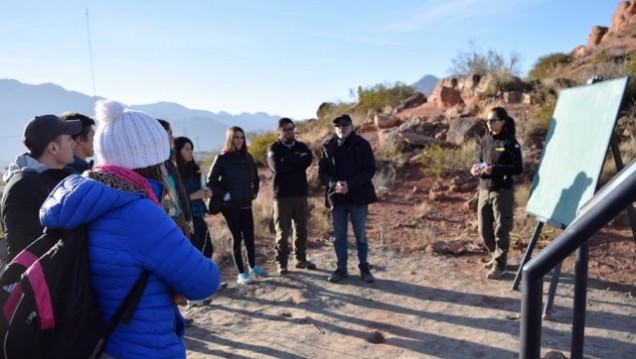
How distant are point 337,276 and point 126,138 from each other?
4.20 metres

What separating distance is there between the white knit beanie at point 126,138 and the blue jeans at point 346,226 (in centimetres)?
381

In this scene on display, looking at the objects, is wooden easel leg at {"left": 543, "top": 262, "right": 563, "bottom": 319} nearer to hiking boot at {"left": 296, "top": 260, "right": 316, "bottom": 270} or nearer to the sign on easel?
the sign on easel

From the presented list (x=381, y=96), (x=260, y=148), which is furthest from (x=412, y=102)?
(x=260, y=148)

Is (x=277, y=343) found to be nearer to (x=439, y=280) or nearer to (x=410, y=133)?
(x=439, y=280)

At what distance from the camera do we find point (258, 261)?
269 inches

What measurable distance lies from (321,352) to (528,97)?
12.3 meters

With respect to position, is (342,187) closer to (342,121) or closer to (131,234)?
(342,121)

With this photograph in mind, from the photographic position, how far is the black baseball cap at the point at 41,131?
2.67 meters

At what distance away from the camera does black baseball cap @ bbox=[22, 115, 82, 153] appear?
8.75 feet

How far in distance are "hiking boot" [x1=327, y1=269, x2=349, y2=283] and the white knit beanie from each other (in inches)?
159

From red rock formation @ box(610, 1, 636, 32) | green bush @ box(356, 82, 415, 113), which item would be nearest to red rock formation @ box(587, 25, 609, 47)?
red rock formation @ box(610, 1, 636, 32)

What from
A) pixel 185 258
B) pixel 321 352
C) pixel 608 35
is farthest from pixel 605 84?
pixel 608 35

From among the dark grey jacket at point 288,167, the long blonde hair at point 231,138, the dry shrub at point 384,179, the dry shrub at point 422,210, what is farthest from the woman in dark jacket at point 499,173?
the dry shrub at point 384,179

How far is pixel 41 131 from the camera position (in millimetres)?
2676
